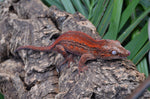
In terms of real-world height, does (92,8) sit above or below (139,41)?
above

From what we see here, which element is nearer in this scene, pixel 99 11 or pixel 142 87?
pixel 142 87

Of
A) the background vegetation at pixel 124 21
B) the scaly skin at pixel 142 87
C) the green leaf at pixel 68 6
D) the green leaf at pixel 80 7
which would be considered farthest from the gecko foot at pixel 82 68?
the green leaf at pixel 68 6

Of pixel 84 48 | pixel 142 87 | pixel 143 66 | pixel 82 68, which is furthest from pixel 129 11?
pixel 142 87

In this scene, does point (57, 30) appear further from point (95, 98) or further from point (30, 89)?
point (95, 98)

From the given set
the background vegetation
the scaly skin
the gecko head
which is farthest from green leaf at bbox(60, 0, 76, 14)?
the scaly skin

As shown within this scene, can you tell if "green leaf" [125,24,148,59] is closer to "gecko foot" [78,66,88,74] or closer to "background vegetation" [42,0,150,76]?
"background vegetation" [42,0,150,76]

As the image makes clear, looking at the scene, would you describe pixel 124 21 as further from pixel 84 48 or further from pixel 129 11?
pixel 84 48

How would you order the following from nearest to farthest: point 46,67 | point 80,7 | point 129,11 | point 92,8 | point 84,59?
point 84,59 → point 46,67 → point 129,11 → point 92,8 → point 80,7

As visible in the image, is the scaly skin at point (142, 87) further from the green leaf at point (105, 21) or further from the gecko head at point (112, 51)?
the green leaf at point (105, 21)
